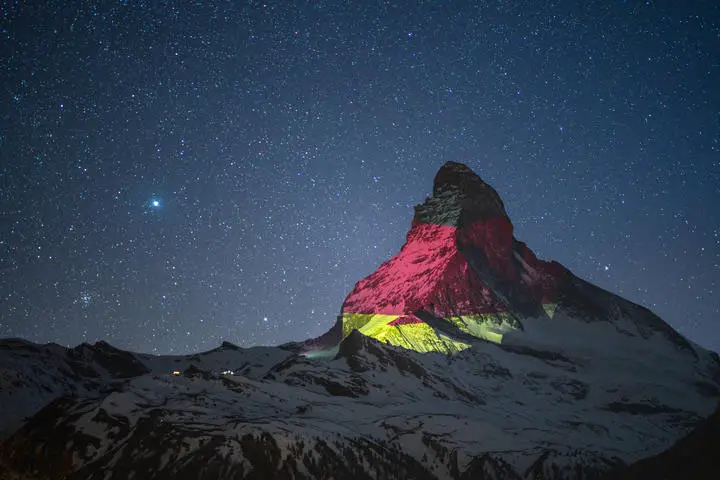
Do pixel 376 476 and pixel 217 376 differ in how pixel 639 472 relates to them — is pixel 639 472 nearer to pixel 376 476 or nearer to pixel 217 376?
pixel 376 476

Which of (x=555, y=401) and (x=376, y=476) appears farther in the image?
(x=555, y=401)

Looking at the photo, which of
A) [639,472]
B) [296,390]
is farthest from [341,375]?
[639,472]

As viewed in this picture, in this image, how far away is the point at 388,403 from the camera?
398 feet

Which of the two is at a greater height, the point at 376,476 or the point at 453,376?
the point at 453,376

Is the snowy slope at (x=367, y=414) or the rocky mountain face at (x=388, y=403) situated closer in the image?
the snowy slope at (x=367, y=414)

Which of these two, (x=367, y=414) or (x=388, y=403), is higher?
(x=388, y=403)

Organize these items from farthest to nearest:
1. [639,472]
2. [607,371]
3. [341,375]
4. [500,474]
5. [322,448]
A: [607,371] < [341,375] < [500,474] < [322,448] < [639,472]

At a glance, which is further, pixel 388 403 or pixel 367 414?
pixel 388 403

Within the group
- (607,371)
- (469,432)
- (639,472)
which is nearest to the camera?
(639,472)

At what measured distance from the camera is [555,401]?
15075cm

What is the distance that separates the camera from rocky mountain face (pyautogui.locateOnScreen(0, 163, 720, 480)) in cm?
8438

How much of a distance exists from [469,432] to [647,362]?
337 ft

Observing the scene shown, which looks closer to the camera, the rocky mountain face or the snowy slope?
the snowy slope

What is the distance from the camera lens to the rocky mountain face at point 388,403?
8438 centimetres
